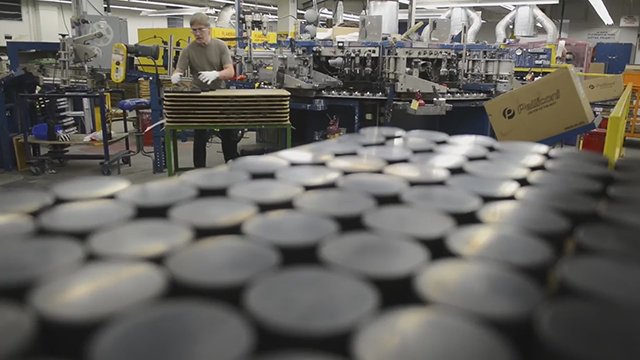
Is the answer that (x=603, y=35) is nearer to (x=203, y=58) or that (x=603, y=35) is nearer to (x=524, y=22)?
(x=524, y=22)

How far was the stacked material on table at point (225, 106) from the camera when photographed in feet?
12.6

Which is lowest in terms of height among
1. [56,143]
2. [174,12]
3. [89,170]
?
[89,170]

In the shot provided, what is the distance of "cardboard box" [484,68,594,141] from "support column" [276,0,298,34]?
7.85 meters

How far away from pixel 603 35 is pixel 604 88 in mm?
11059

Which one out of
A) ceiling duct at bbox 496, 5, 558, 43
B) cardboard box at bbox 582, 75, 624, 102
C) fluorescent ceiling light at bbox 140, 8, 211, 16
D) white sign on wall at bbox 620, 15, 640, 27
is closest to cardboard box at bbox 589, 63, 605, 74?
ceiling duct at bbox 496, 5, 558, 43

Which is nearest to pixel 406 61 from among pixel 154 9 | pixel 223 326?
pixel 223 326

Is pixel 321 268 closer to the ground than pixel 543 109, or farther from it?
closer to the ground

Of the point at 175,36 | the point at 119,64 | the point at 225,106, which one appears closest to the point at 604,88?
the point at 225,106

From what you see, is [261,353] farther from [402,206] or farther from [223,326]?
[402,206]

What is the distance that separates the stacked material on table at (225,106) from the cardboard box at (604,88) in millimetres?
2936

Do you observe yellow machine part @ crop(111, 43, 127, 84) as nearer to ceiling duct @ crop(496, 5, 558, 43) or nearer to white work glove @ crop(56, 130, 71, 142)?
white work glove @ crop(56, 130, 71, 142)

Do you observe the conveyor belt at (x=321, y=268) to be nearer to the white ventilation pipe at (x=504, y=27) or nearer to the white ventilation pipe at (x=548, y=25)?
the white ventilation pipe at (x=548, y=25)

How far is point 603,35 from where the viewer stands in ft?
45.1

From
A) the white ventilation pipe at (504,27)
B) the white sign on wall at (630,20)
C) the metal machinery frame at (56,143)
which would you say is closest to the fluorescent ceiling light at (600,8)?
the white sign on wall at (630,20)
